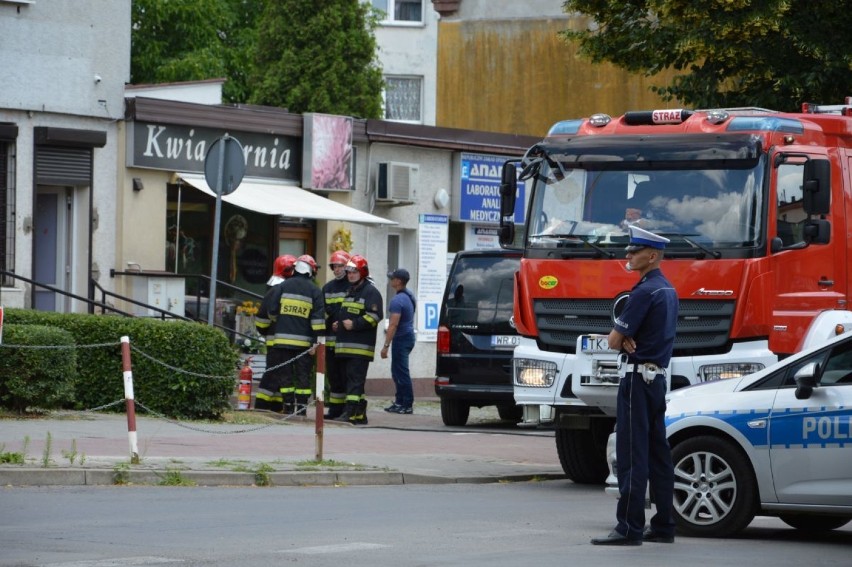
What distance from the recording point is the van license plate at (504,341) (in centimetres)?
2053

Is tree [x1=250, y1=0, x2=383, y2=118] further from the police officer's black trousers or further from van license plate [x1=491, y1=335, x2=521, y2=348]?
the police officer's black trousers

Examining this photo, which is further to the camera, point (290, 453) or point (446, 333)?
point (446, 333)

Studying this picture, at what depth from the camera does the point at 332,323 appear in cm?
2042

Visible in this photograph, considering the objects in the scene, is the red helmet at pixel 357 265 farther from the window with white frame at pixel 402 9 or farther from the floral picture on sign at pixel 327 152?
the window with white frame at pixel 402 9

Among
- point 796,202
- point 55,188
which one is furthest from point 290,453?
point 55,188

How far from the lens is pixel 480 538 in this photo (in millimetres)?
10711

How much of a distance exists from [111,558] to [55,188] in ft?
47.3

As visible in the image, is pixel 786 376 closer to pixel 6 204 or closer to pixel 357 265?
pixel 357 265

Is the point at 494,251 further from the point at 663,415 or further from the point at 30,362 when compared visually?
the point at 663,415

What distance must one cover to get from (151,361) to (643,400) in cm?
883

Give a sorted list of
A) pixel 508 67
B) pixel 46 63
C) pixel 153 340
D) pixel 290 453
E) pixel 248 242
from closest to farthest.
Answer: pixel 290 453 → pixel 153 340 → pixel 46 63 → pixel 248 242 → pixel 508 67

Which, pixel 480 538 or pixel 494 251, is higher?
pixel 494 251

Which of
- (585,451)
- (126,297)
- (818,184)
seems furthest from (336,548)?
(126,297)

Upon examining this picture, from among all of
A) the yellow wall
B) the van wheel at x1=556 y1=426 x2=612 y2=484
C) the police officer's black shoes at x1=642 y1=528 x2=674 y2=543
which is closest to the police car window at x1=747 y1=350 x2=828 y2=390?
the police officer's black shoes at x1=642 y1=528 x2=674 y2=543
